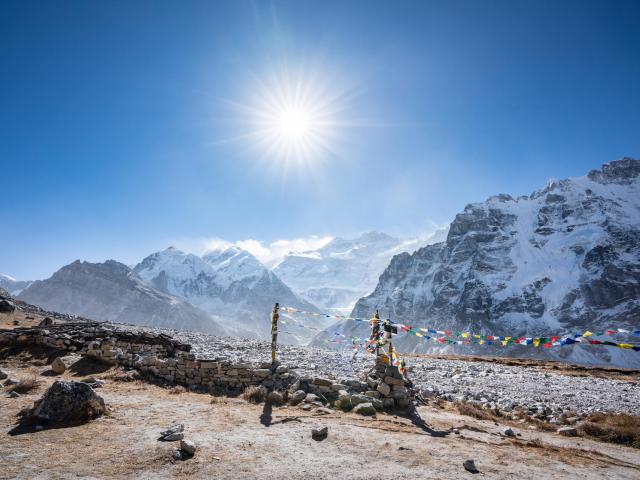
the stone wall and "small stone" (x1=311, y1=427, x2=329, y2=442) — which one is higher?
the stone wall

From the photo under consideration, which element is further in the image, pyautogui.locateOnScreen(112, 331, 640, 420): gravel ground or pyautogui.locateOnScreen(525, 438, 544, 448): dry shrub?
pyautogui.locateOnScreen(112, 331, 640, 420): gravel ground

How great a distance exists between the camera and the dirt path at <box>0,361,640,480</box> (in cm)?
682

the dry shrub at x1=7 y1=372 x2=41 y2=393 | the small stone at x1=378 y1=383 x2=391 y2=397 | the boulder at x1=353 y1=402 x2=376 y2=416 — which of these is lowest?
the boulder at x1=353 y1=402 x2=376 y2=416

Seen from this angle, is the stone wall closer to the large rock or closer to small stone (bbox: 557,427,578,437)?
small stone (bbox: 557,427,578,437)

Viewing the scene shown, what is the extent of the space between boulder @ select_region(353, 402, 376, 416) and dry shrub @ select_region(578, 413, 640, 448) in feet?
20.0

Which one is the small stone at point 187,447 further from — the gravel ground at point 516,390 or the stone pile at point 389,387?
the gravel ground at point 516,390

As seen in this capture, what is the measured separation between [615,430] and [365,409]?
23.4 feet

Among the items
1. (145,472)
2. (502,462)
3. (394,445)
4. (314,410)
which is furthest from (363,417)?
(145,472)

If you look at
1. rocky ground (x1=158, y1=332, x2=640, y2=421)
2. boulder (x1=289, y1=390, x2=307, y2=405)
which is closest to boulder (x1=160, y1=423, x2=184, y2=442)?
boulder (x1=289, y1=390, x2=307, y2=405)

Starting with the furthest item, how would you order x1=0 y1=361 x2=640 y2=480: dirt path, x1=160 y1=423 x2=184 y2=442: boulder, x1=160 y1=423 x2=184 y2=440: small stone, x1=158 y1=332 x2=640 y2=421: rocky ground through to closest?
x1=158 y1=332 x2=640 y2=421: rocky ground, x1=160 y1=423 x2=184 y2=440: small stone, x1=160 y1=423 x2=184 y2=442: boulder, x1=0 y1=361 x2=640 y2=480: dirt path

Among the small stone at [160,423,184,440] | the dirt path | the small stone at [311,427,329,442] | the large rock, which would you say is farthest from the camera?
the small stone at [311,427,329,442]

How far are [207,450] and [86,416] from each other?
11.5ft

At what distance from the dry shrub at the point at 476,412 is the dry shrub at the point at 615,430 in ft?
7.97

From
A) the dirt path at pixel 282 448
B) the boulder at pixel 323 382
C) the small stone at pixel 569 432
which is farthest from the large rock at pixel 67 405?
the small stone at pixel 569 432
